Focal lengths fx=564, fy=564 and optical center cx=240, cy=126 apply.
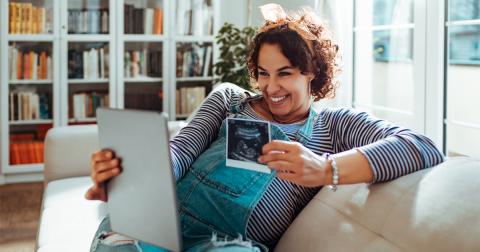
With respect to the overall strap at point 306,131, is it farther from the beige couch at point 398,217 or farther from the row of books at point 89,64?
the row of books at point 89,64

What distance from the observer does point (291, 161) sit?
1.19m

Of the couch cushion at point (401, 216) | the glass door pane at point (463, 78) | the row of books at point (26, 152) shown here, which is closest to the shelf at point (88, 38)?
the row of books at point (26, 152)

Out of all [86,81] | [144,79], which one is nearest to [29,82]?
[86,81]

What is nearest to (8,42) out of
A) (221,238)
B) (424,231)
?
(221,238)

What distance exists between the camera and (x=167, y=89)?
441cm

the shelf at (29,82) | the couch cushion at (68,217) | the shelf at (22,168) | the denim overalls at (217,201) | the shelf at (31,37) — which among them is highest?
the shelf at (31,37)

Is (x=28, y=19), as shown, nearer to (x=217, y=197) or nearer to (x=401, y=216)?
(x=217, y=197)

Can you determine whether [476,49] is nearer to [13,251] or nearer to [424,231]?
[424,231]

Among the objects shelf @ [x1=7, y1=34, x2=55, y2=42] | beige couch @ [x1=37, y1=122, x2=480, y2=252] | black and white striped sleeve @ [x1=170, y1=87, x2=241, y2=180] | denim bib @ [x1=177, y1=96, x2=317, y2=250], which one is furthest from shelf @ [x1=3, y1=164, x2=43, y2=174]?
denim bib @ [x1=177, y1=96, x2=317, y2=250]

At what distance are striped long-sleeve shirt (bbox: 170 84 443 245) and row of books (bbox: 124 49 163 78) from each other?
9.07 feet

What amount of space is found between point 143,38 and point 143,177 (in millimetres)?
3310

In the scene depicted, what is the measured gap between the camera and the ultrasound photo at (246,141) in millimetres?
1202

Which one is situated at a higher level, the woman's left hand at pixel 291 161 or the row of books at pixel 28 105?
the row of books at pixel 28 105

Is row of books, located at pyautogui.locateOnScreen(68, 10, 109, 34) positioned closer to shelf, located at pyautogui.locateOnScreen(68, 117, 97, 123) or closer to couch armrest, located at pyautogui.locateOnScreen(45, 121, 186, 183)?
shelf, located at pyautogui.locateOnScreen(68, 117, 97, 123)
